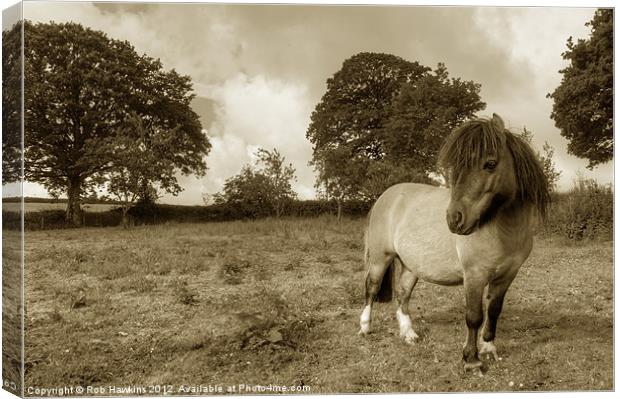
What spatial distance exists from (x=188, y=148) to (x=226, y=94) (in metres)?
0.74

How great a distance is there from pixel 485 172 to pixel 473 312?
4.37 ft

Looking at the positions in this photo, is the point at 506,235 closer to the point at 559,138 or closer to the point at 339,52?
the point at 559,138

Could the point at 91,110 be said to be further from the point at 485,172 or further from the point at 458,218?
the point at 485,172

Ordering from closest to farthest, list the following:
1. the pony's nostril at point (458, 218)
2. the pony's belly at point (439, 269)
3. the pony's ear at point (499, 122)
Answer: the pony's nostril at point (458, 218) < the pony's ear at point (499, 122) < the pony's belly at point (439, 269)

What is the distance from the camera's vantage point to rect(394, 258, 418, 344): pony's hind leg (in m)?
5.09

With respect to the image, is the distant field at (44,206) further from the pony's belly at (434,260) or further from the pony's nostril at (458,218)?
the pony's nostril at (458,218)

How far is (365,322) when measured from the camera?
514 cm

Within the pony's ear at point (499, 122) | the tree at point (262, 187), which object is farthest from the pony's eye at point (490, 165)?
the tree at point (262, 187)

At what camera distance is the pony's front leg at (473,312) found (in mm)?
4090

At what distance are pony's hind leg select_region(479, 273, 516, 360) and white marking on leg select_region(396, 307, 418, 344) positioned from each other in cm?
73

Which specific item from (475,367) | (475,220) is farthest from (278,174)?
(475,367)

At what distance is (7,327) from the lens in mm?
4266

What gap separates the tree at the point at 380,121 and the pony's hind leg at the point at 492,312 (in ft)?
4.92

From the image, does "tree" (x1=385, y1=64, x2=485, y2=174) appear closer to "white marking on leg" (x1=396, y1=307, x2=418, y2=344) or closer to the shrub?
the shrub
